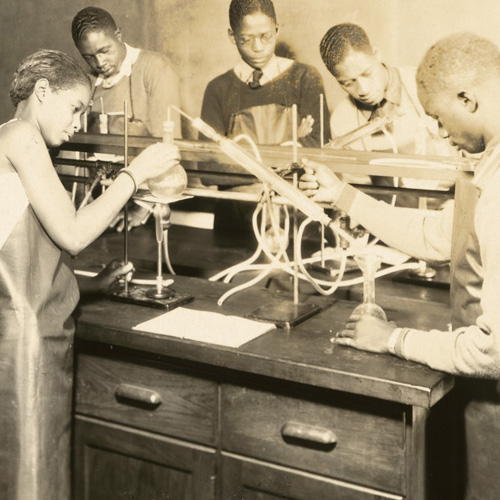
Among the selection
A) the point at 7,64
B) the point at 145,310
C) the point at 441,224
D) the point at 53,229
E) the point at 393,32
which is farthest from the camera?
the point at 7,64

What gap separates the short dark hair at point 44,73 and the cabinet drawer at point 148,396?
74cm

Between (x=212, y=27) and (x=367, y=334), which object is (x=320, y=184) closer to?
(x=367, y=334)

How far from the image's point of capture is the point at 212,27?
2.79 metres

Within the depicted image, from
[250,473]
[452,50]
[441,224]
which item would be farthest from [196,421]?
[452,50]

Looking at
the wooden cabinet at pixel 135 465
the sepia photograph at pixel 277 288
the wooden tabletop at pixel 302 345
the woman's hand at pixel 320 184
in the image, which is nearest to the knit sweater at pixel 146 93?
the sepia photograph at pixel 277 288

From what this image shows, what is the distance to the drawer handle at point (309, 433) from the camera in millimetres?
1787

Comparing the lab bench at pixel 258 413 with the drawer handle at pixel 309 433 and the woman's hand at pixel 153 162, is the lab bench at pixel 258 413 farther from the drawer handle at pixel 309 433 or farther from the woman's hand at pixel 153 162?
the woman's hand at pixel 153 162

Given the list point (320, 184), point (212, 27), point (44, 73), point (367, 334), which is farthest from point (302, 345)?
point (212, 27)

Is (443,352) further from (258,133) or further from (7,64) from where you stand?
(7,64)

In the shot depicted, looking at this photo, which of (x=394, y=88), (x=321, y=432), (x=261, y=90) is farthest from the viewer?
(x=261, y=90)

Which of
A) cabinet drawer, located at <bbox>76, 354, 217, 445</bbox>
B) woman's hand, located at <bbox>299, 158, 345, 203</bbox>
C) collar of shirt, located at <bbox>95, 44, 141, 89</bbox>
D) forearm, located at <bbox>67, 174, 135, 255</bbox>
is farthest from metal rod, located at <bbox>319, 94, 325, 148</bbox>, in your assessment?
cabinet drawer, located at <bbox>76, 354, 217, 445</bbox>

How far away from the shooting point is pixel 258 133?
2.77 meters

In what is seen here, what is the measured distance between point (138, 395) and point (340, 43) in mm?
1316

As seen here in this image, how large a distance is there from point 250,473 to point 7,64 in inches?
87.8
